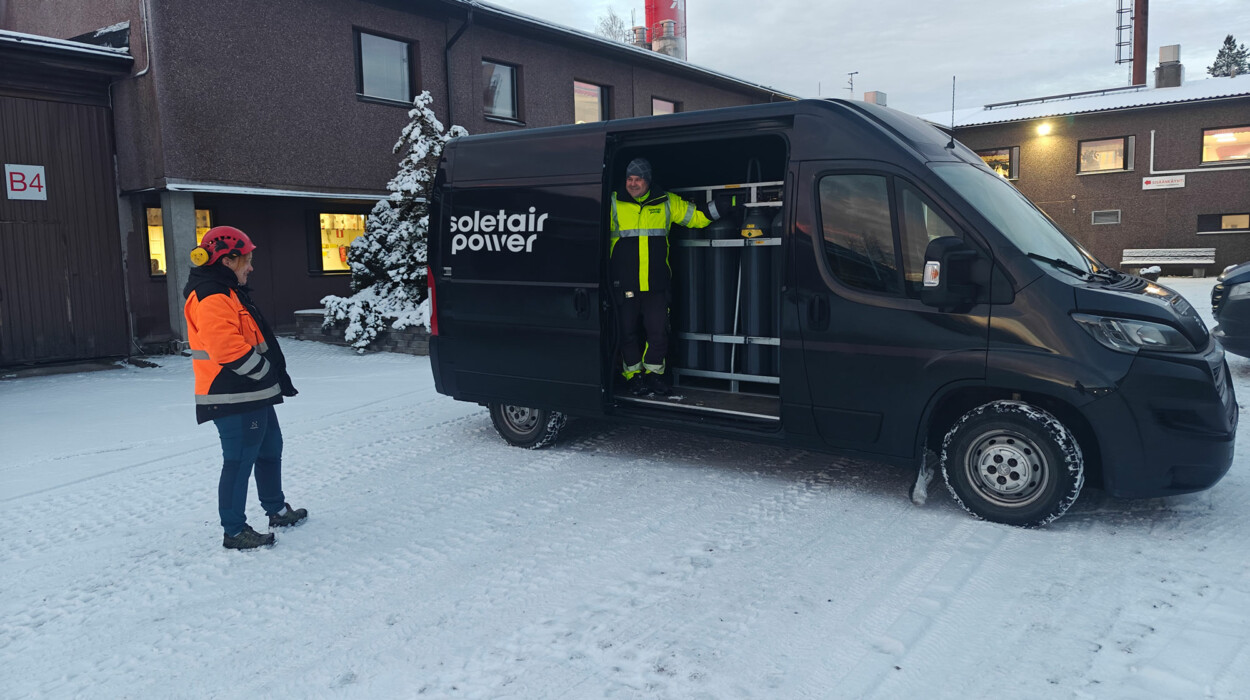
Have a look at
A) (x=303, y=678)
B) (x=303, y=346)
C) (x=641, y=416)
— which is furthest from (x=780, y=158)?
(x=303, y=346)

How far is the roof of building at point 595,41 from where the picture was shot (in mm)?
15461

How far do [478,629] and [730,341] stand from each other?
136 inches

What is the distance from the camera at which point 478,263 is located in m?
6.56

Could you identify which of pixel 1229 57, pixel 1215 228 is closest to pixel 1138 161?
pixel 1215 228

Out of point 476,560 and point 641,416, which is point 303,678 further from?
point 641,416

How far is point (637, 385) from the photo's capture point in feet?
21.3

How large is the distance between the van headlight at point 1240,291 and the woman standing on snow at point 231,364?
8.55 meters

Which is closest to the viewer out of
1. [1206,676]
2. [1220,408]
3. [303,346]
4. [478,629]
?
[1206,676]

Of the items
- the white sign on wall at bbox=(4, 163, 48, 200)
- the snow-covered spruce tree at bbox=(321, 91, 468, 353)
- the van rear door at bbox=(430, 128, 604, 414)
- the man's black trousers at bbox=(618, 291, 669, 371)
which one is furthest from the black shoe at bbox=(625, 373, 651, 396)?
the white sign on wall at bbox=(4, 163, 48, 200)

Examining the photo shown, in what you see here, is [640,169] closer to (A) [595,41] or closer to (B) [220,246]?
(B) [220,246]

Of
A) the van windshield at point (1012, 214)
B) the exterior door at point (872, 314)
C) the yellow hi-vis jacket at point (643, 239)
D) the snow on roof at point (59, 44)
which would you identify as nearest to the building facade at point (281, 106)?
the snow on roof at point (59, 44)

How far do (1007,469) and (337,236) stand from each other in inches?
521

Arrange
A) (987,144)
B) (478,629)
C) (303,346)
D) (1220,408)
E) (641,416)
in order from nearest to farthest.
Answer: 1. (478,629)
2. (1220,408)
3. (641,416)
4. (303,346)
5. (987,144)

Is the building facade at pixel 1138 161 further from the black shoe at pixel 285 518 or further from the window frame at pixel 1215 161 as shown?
the black shoe at pixel 285 518
